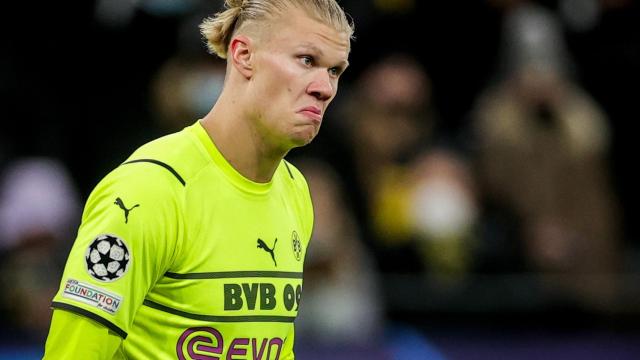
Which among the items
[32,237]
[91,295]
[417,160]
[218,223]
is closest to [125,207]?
[91,295]

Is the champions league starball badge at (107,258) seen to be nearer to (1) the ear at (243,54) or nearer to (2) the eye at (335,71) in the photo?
(1) the ear at (243,54)

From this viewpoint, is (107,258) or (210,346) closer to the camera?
(107,258)

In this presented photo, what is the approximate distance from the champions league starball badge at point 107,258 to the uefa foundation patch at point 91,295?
4 cm

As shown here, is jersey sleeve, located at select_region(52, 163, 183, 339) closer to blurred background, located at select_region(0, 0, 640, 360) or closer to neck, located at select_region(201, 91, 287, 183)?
neck, located at select_region(201, 91, 287, 183)

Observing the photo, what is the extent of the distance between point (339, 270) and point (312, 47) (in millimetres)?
4885

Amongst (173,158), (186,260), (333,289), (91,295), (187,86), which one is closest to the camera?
(91,295)

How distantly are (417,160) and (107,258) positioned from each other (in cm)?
611

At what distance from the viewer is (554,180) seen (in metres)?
9.90

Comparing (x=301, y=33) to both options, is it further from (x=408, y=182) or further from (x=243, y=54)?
(x=408, y=182)

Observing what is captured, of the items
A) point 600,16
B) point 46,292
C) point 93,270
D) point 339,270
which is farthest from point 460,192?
point 93,270

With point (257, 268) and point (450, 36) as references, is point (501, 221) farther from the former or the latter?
point (257, 268)

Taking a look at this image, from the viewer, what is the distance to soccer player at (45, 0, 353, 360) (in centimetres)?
401

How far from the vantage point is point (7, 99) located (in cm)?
1066

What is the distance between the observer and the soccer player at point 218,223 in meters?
4.01
